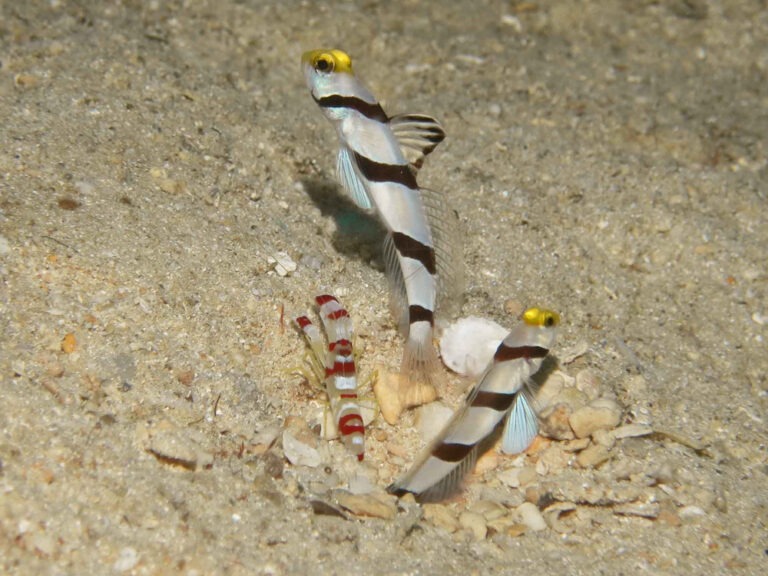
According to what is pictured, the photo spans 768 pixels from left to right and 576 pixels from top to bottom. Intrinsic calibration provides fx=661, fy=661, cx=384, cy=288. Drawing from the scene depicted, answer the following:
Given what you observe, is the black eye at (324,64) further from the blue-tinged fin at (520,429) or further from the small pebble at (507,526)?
the small pebble at (507,526)

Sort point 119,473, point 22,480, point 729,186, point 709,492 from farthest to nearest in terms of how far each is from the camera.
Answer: point 729,186 → point 709,492 → point 119,473 → point 22,480

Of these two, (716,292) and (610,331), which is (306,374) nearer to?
(610,331)

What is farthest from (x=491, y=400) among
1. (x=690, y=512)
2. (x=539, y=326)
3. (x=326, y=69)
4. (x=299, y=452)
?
(x=326, y=69)

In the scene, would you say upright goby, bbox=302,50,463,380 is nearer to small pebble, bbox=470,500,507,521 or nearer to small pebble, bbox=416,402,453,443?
small pebble, bbox=416,402,453,443

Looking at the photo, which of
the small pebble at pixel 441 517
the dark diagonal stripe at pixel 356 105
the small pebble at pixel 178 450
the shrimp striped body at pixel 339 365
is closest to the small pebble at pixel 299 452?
the shrimp striped body at pixel 339 365

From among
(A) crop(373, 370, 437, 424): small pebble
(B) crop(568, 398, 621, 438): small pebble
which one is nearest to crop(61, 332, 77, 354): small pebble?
(A) crop(373, 370, 437, 424): small pebble

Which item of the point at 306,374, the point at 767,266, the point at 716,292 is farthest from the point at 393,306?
the point at 767,266
